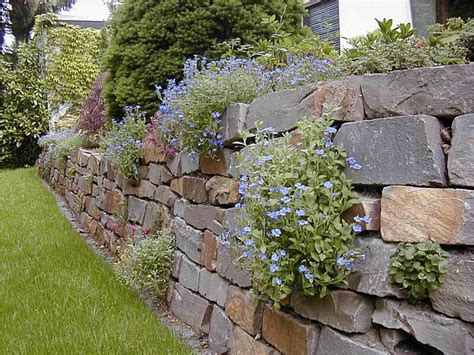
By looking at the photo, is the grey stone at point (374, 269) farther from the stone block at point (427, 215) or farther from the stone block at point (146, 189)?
the stone block at point (146, 189)

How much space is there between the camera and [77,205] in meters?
6.01

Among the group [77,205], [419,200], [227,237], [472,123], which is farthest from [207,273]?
[77,205]

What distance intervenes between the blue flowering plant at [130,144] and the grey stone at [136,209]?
0.59ft

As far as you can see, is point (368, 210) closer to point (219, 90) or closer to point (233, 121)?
point (233, 121)

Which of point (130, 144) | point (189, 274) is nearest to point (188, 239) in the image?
point (189, 274)

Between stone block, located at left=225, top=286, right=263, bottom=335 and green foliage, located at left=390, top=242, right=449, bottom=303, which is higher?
green foliage, located at left=390, top=242, right=449, bottom=303

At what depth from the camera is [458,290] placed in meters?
1.39

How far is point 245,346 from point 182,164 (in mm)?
1192

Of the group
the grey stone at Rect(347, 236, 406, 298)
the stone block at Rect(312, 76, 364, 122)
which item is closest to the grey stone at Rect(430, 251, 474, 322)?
the grey stone at Rect(347, 236, 406, 298)

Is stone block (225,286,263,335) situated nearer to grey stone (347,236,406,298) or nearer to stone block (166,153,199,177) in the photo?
grey stone (347,236,406,298)

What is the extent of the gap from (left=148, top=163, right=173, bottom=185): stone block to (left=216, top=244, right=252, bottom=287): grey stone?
0.89 meters

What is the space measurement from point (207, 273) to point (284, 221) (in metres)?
1.05

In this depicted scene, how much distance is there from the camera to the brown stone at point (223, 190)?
7.75ft

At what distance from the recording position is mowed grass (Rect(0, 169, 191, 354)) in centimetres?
239
